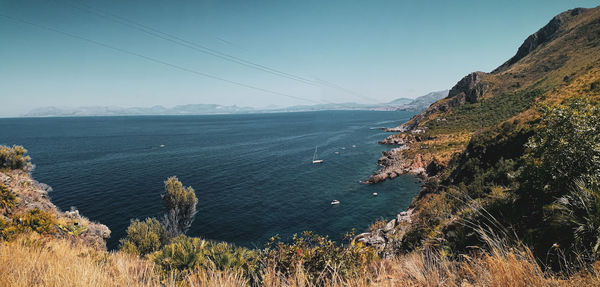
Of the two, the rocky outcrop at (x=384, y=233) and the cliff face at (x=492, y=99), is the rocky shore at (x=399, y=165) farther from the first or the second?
the rocky outcrop at (x=384, y=233)

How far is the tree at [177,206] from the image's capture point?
32125 mm

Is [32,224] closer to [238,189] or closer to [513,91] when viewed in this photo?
[238,189]

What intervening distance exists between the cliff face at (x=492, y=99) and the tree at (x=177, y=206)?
33.1 m

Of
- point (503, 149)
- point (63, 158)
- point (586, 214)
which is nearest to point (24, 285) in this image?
point (586, 214)

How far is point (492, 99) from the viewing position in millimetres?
100500

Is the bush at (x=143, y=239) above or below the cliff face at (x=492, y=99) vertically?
below

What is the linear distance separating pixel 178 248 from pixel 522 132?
1490 inches

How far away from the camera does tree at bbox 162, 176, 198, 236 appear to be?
32125mm

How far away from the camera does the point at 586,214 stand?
5.11m

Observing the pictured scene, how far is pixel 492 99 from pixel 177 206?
120321 millimetres

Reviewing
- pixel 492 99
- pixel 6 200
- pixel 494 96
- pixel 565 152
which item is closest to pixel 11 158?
pixel 6 200

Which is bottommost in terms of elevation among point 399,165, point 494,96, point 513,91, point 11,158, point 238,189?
point 238,189

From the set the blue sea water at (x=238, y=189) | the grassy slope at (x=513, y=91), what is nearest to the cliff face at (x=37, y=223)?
the blue sea water at (x=238, y=189)

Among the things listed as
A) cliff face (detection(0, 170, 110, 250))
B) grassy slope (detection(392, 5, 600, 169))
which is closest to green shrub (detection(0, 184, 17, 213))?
cliff face (detection(0, 170, 110, 250))
